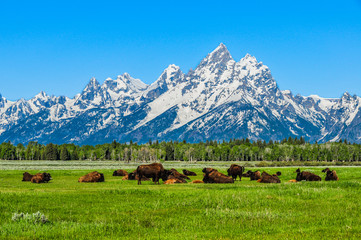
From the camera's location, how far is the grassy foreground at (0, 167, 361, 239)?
13492mm

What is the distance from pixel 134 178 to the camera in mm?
48875

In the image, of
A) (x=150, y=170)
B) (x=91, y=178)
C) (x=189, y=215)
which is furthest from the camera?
(x=91, y=178)

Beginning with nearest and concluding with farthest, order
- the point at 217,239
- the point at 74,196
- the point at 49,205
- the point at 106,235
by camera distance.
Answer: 1. the point at 217,239
2. the point at 106,235
3. the point at 49,205
4. the point at 74,196

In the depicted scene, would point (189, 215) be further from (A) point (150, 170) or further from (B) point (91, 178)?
(B) point (91, 178)

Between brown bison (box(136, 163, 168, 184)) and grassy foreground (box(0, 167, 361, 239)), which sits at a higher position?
brown bison (box(136, 163, 168, 184))

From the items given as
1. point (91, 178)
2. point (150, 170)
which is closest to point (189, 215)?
point (150, 170)

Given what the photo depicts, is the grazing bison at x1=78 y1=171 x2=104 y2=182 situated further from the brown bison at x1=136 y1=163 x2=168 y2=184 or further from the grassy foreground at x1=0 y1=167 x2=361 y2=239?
the grassy foreground at x1=0 y1=167 x2=361 y2=239

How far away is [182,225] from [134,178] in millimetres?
34538

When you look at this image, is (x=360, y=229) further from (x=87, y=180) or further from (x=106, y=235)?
(x=87, y=180)

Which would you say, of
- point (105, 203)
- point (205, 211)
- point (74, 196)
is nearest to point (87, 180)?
point (74, 196)

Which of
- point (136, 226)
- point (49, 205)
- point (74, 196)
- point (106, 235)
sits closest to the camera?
point (106, 235)

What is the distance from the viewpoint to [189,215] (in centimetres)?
1739

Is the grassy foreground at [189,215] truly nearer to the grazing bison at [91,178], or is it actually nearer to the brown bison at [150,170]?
the brown bison at [150,170]

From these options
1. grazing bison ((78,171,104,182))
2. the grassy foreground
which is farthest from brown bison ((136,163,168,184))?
the grassy foreground
